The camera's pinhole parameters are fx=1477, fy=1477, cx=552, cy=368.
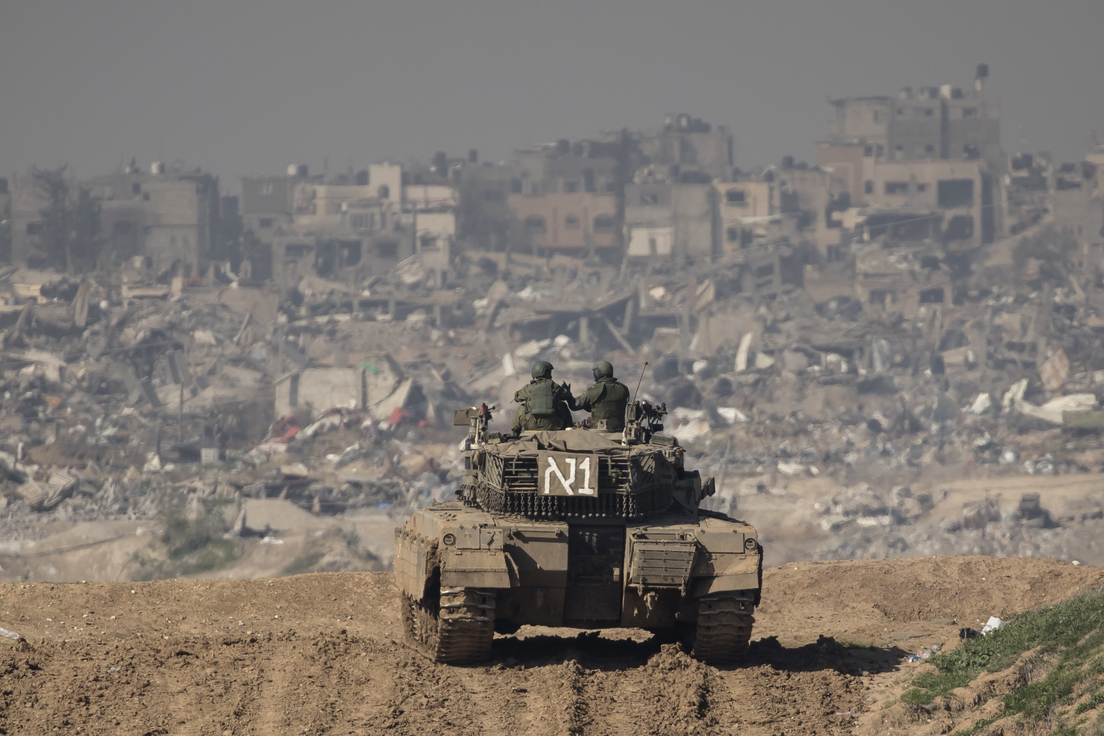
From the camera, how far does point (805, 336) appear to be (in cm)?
9219

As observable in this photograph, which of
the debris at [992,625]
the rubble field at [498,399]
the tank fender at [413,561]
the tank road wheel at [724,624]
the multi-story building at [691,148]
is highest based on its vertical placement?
the multi-story building at [691,148]

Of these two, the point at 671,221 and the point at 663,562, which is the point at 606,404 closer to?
the point at 663,562

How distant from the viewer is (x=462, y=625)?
1402 cm

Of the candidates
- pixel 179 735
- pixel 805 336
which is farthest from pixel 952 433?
pixel 179 735

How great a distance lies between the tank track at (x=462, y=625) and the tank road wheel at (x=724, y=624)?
2.04 m

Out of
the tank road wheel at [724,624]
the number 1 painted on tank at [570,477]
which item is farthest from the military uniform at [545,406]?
the tank road wheel at [724,624]

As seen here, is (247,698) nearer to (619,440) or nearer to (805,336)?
(619,440)

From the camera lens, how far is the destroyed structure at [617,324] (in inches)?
2324

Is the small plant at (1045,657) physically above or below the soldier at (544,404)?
below

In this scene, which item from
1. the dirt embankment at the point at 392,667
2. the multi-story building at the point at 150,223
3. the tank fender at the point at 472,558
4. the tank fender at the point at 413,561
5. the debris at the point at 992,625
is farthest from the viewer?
the multi-story building at the point at 150,223

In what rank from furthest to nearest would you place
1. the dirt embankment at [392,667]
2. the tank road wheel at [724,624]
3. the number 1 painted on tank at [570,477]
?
the number 1 painted on tank at [570,477], the tank road wheel at [724,624], the dirt embankment at [392,667]

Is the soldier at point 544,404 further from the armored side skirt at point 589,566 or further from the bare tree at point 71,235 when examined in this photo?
the bare tree at point 71,235

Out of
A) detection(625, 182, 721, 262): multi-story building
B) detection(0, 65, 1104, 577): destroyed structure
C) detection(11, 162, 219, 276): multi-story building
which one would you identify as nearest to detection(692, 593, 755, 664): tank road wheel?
A: detection(0, 65, 1104, 577): destroyed structure

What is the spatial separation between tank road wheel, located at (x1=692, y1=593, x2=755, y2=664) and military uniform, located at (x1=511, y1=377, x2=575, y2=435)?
3.01 metres
